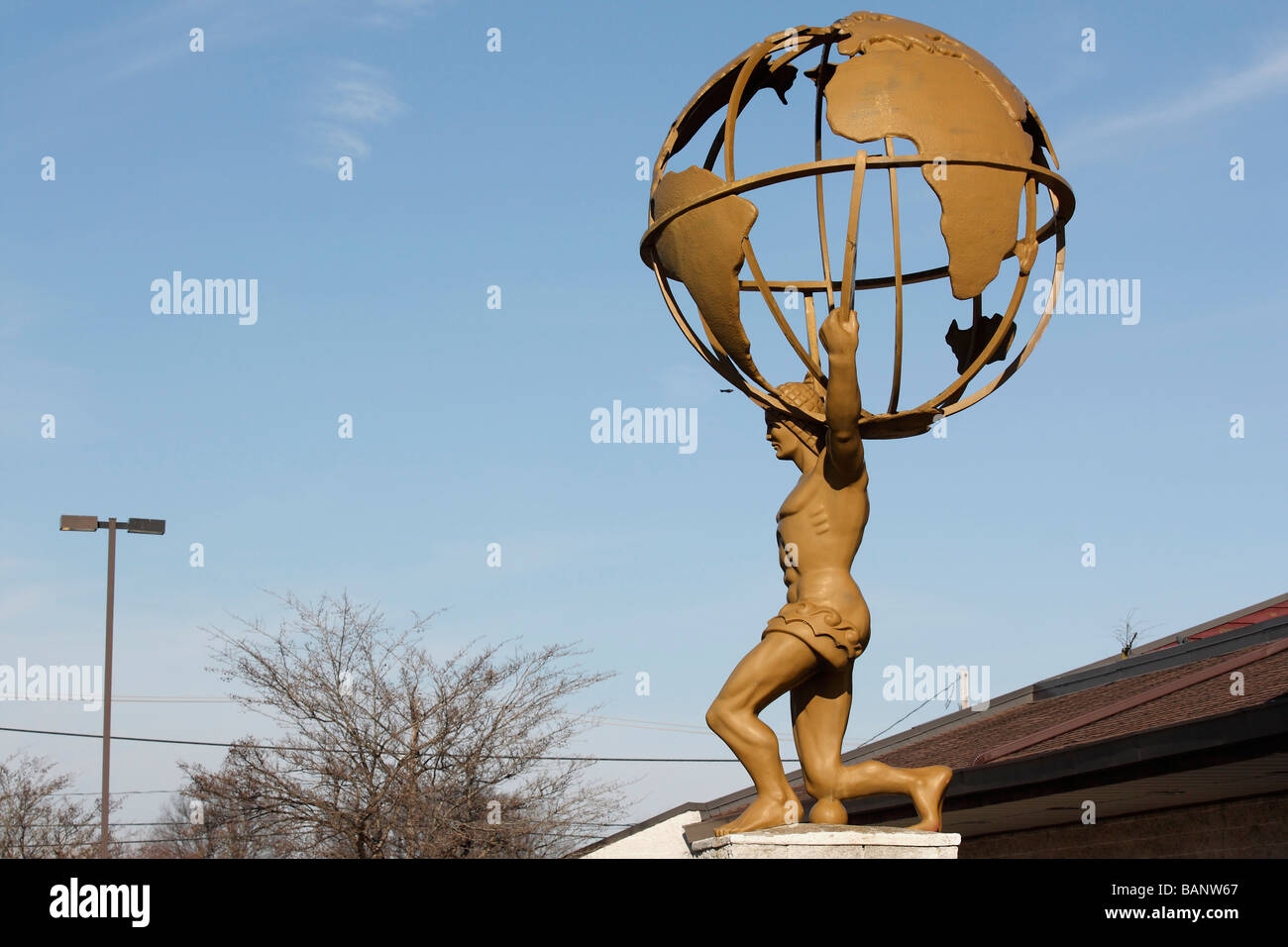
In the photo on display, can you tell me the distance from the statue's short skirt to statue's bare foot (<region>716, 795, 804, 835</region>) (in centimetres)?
65

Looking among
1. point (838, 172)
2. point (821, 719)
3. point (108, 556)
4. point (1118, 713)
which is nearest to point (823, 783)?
point (821, 719)

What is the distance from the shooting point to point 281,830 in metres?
16.9

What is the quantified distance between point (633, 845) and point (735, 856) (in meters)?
13.9

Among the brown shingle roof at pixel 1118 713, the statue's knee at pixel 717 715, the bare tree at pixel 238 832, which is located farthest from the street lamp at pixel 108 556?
the statue's knee at pixel 717 715

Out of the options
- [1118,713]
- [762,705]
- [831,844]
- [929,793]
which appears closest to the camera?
[831,844]

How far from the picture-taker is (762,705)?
20.8ft

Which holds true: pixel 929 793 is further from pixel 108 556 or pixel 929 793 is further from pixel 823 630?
pixel 108 556

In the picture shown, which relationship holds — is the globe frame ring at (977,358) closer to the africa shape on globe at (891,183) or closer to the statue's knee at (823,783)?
the africa shape on globe at (891,183)

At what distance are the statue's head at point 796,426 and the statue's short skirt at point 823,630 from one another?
761 mm

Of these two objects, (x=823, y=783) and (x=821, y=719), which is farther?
(x=821, y=719)

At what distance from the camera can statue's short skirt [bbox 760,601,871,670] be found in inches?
247

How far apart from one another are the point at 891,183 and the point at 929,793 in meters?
2.70

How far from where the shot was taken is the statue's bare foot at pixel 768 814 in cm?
608
